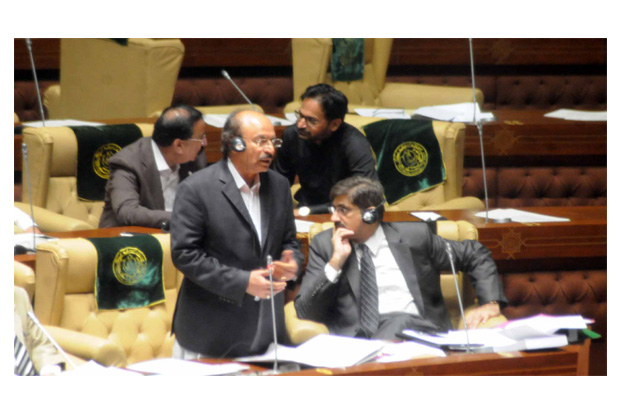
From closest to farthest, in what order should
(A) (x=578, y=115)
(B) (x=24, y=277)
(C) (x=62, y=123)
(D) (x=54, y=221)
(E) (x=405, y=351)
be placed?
(E) (x=405, y=351), (B) (x=24, y=277), (D) (x=54, y=221), (C) (x=62, y=123), (A) (x=578, y=115)

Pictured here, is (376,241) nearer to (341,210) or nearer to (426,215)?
(341,210)

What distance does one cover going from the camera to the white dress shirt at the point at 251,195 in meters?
2.07

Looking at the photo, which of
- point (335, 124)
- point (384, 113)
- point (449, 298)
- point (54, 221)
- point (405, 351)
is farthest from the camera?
point (384, 113)

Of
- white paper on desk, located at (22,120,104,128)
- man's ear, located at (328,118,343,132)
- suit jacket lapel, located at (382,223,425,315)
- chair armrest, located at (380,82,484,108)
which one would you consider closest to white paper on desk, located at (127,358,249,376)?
suit jacket lapel, located at (382,223,425,315)

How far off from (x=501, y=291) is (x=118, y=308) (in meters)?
0.99

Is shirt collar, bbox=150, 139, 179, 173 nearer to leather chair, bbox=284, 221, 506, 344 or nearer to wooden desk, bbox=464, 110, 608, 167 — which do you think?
leather chair, bbox=284, 221, 506, 344

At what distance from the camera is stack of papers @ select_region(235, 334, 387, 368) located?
190 centimetres

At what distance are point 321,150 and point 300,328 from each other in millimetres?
816

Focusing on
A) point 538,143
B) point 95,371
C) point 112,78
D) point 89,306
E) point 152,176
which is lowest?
point 95,371

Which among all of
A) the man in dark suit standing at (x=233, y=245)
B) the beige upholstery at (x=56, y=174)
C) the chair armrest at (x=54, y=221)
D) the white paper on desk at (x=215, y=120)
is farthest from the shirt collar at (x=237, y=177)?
the white paper on desk at (x=215, y=120)

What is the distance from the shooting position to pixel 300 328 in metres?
2.21

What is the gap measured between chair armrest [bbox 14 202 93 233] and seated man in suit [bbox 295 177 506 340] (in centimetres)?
81

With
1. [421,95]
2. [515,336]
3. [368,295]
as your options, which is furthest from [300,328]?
[421,95]
